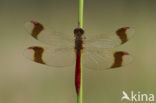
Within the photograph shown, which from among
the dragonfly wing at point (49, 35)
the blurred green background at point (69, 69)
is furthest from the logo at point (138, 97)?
the dragonfly wing at point (49, 35)

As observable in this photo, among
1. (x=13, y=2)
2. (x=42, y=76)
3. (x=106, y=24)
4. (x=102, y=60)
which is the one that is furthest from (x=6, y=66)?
(x=102, y=60)

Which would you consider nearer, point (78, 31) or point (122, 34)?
point (78, 31)

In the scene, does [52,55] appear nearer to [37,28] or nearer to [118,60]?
[37,28]

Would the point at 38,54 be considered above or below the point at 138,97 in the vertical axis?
above

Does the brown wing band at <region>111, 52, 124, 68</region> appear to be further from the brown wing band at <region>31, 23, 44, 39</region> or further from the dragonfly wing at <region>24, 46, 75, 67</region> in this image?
the brown wing band at <region>31, 23, 44, 39</region>

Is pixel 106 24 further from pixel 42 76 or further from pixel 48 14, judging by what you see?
pixel 42 76

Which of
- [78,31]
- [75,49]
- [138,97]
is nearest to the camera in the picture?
[78,31]

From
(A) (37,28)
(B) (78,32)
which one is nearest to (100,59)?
(B) (78,32)
